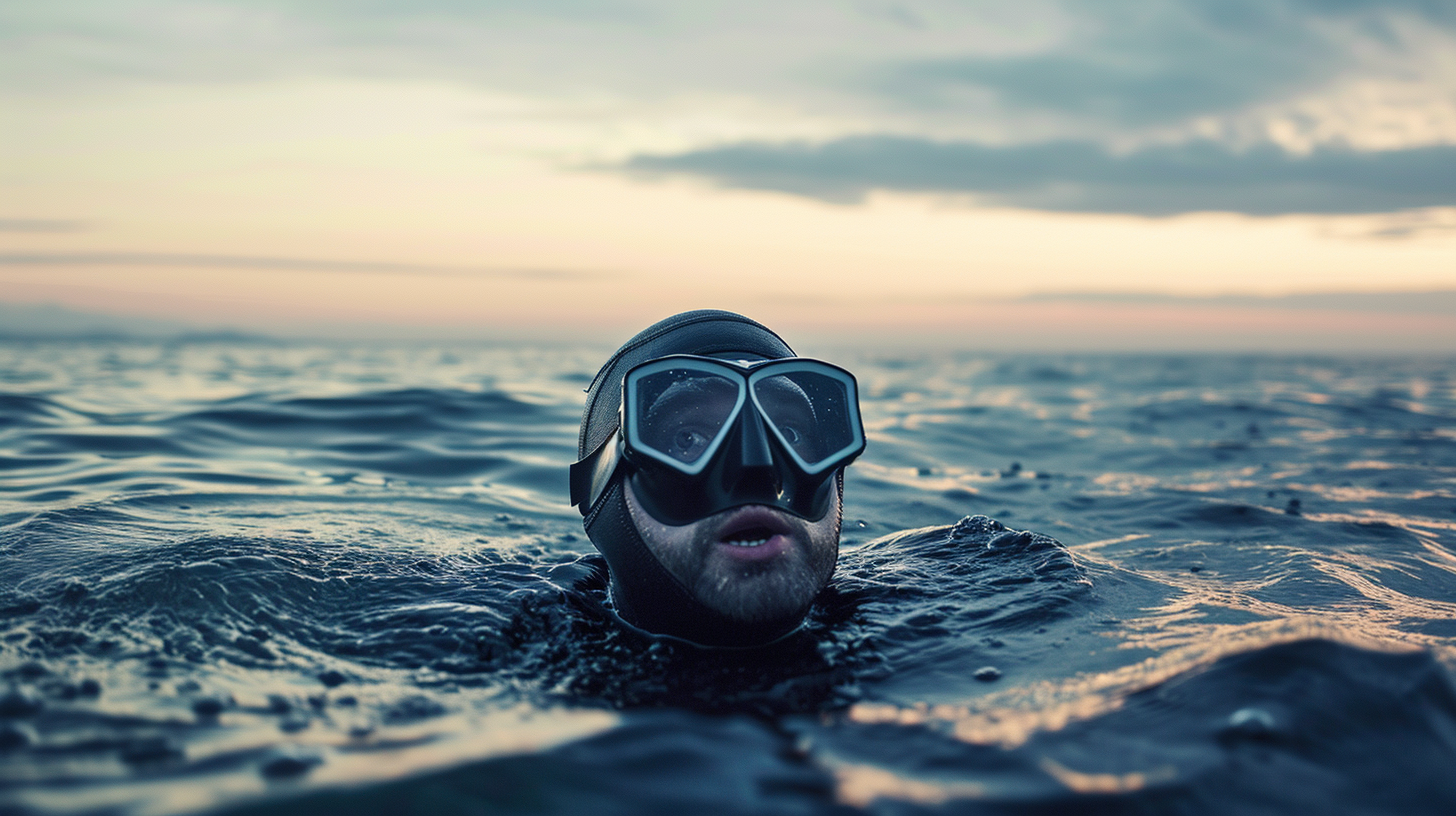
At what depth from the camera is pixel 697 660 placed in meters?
3.46

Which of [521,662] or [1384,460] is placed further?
[1384,460]

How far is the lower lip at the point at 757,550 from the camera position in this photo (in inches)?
131

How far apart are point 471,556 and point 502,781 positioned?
3.02 meters

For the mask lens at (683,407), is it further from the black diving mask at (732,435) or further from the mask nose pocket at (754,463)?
the mask nose pocket at (754,463)

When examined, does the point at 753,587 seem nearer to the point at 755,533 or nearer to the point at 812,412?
the point at 755,533

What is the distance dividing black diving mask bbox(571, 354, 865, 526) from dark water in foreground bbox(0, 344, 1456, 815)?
0.67 meters

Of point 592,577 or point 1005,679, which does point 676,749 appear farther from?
point 592,577

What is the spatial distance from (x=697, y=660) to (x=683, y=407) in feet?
3.29

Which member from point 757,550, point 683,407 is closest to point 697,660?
point 757,550

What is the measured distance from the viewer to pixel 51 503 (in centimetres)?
602

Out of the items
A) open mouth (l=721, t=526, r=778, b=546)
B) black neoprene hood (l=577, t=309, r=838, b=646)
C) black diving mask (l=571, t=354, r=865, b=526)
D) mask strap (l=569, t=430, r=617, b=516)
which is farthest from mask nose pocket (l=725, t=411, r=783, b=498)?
mask strap (l=569, t=430, r=617, b=516)

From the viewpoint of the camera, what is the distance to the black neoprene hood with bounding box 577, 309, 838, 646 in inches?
138

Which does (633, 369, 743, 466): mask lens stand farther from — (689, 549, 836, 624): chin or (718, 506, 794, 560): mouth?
(689, 549, 836, 624): chin

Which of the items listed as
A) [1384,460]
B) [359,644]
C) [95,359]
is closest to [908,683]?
[359,644]
